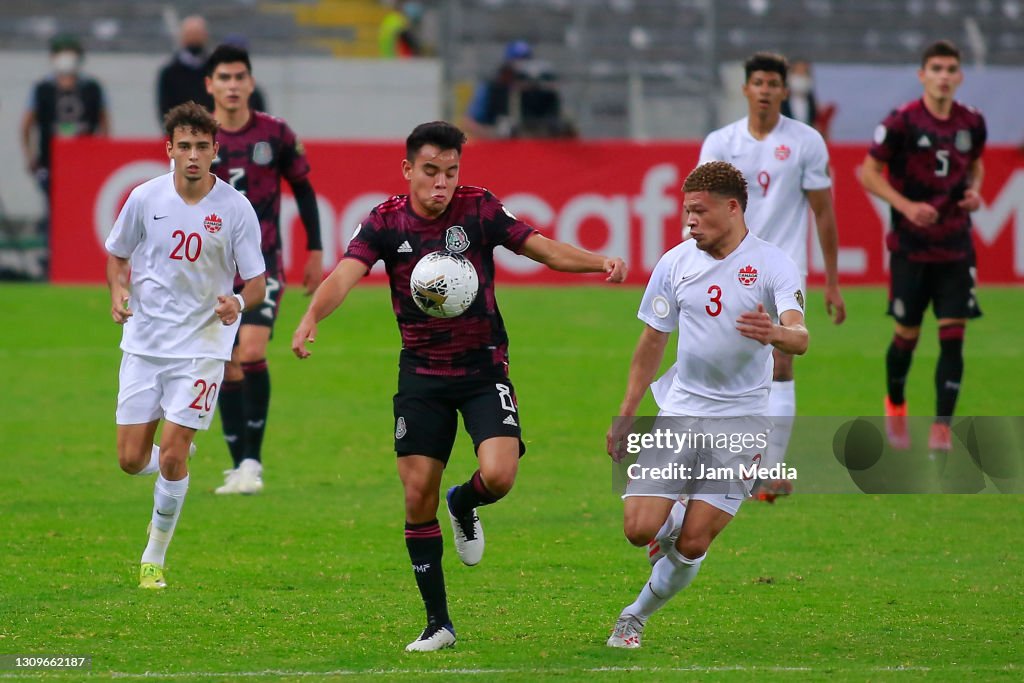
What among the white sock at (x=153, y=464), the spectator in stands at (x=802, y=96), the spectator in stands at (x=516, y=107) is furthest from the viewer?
the spectator in stands at (x=802, y=96)

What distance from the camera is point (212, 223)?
762cm

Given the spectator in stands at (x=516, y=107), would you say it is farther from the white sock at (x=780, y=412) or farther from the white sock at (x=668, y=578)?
the white sock at (x=668, y=578)

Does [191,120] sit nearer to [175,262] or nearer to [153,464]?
[175,262]

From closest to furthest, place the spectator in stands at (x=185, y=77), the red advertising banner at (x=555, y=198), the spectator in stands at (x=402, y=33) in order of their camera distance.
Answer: the spectator in stands at (x=185, y=77) → the red advertising banner at (x=555, y=198) → the spectator in stands at (x=402, y=33)

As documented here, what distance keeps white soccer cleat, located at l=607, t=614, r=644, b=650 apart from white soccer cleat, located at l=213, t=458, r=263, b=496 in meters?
3.95

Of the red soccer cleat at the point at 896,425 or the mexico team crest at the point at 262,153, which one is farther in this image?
the red soccer cleat at the point at 896,425

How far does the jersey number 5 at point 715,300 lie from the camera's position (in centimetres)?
653

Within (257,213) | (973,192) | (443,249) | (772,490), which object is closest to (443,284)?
(443,249)

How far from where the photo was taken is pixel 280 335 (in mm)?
16078


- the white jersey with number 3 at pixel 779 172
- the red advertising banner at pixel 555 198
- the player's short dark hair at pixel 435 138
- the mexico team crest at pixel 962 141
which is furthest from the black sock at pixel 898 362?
the red advertising banner at pixel 555 198

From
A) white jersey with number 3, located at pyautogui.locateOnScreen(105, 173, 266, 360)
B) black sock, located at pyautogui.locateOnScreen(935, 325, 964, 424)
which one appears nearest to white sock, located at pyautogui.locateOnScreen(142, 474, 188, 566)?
white jersey with number 3, located at pyautogui.locateOnScreen(105, 173, 266, 360)

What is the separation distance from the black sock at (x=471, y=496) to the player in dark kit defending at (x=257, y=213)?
10.3ft

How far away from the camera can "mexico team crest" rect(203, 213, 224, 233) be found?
761 cm

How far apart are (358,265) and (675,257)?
1344 millimetres
